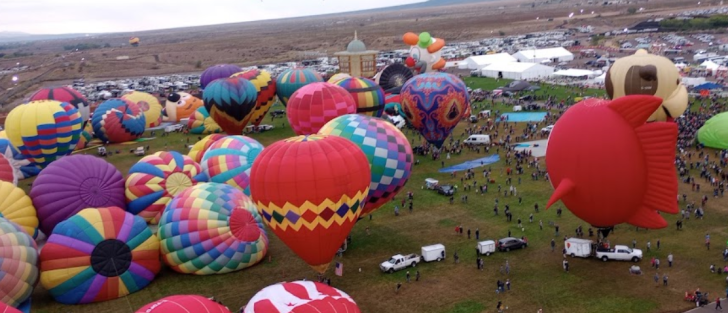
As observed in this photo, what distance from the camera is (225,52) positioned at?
389 feet

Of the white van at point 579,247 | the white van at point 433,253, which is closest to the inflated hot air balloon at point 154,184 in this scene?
the white van at point 433,253

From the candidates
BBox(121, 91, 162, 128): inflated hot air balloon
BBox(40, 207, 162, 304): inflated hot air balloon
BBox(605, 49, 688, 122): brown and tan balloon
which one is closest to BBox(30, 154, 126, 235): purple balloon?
BBox(40, 207, 162, 304): inflated hot air balloon

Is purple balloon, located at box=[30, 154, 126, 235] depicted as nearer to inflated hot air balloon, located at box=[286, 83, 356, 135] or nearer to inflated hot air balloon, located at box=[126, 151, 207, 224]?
inflated hot air balloon, located at box=[126, 151, 207, 224]

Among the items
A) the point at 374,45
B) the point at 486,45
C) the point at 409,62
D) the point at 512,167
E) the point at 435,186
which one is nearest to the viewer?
the point at 435,186

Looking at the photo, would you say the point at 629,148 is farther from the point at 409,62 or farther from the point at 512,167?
the point at 409,62

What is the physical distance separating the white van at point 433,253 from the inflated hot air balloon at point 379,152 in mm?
2195

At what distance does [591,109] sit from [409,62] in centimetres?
3279

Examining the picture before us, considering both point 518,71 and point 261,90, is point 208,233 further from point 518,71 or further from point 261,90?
point 518,71

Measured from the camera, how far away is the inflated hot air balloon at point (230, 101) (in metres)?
32.6

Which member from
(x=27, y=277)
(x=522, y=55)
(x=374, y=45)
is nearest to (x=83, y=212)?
(x=27, y=277)

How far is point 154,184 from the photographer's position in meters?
20.3

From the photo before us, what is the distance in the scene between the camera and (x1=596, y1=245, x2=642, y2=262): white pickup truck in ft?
56.2

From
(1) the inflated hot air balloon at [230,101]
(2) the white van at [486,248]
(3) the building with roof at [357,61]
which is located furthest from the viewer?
(3) the building with roof at [357,61]

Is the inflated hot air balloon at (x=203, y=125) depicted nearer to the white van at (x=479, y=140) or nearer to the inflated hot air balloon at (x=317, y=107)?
the inflated hot air balloon at (x=317, y=107)
